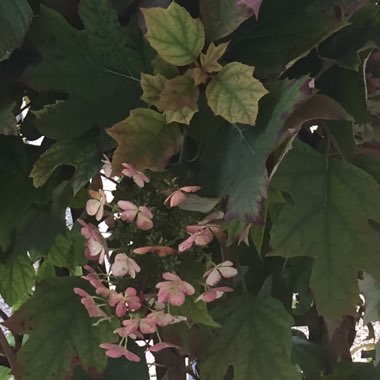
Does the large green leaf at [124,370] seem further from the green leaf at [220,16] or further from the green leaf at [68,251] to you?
the green leaf at [220,16]

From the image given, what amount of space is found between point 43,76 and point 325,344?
1.08 feet

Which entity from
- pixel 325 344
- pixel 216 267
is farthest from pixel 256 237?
pixel 325 344

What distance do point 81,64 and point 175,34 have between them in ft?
0.17

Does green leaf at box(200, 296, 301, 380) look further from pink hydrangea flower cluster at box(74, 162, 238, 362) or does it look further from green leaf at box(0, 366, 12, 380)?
green leaf at box(0, 366, 12, 380)

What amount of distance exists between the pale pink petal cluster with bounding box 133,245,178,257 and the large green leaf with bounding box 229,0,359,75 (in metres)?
0.09

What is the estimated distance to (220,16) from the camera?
1.02 ft

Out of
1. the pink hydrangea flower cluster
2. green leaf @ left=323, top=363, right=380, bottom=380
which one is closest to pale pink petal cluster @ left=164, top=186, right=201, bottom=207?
the pink hydrangea flower cluster

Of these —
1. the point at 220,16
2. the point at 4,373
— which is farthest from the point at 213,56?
the point at 4,373

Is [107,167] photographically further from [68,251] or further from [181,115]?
[68,251]

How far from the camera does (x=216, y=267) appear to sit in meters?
0.33

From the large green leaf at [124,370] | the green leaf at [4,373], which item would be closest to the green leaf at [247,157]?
the large green leaf at [124,370]

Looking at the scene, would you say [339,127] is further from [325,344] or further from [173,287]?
[325,344]

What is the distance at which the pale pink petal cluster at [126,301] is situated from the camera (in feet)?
1.05

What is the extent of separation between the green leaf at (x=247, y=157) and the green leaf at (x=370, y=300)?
249 millimetres
